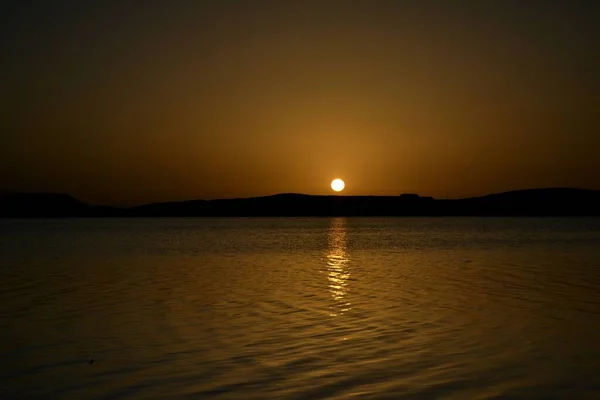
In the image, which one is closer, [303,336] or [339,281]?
[303,336]

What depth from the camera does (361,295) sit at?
24344 mm

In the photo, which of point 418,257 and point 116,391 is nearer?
point 116,391

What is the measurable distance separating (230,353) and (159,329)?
3.94 meters

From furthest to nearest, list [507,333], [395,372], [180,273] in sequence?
[180,273], [507,333], [395,372]

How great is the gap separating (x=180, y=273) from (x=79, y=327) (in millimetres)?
16442

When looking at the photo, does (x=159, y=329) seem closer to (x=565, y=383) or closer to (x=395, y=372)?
(x=395, y=372)

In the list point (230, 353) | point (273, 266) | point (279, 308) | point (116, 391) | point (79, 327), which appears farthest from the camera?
point (273, 266)

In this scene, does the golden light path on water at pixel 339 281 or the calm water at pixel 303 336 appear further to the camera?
the golden light path on water at pixel 339 281

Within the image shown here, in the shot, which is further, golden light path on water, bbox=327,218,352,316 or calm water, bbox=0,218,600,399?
golden light path on water, bbox=327,218,352,316

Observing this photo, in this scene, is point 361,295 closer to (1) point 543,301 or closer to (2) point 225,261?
(1) point 543,301

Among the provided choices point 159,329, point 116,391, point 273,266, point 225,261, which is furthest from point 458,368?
point 225,261

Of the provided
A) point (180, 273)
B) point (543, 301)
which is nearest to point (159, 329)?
point (543, 301)

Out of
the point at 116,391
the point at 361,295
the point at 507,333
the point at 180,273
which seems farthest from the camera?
the point at 180,273

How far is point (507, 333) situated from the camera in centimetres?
1672
